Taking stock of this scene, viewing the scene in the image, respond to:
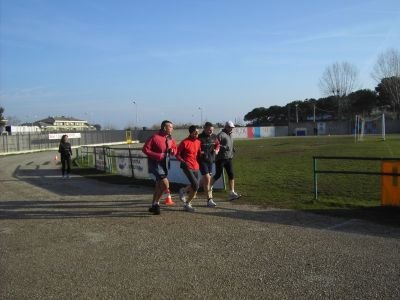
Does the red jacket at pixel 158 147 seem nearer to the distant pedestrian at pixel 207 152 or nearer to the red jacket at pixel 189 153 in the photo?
the red jacket at pixel 189 153

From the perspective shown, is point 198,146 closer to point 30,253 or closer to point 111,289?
point 30,253

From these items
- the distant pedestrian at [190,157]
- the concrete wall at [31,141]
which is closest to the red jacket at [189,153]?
the distant pedestrian at [190,157]

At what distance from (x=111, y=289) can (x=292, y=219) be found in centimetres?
426

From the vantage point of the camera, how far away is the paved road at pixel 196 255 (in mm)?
4934

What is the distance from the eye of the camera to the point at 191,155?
985 centimetres

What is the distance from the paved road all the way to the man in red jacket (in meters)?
0.43

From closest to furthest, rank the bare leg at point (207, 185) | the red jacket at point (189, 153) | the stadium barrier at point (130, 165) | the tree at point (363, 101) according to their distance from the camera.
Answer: the red jacket at point (189, 153) < the bare leg at point (207, 185) < the stadium barrier at point (130, 165) < the tree at point (363, 101)

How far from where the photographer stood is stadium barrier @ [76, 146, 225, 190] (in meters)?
14.6

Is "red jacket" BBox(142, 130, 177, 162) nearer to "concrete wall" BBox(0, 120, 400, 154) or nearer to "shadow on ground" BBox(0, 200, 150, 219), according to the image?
"shadow on ground" BBox(0, 200, 150, 219)

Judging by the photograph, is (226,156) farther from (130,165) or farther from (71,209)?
(130,165)

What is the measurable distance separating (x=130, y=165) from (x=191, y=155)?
8.20 meters

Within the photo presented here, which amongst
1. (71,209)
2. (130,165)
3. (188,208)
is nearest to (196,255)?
(188,208)

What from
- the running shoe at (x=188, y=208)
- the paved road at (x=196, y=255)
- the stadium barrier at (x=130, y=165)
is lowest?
the paved road at (x=196, y=255)

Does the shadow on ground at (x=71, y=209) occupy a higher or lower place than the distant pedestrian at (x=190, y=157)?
lower
